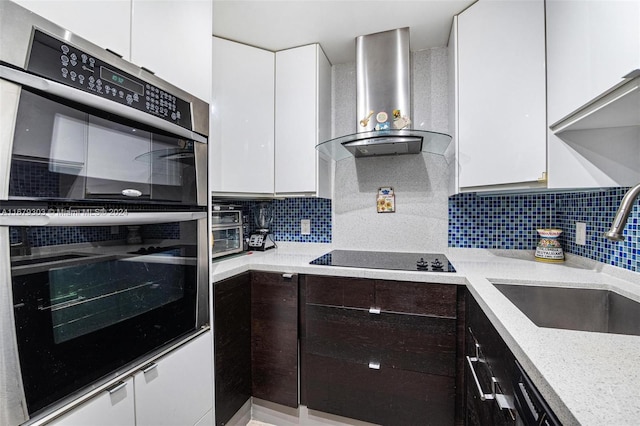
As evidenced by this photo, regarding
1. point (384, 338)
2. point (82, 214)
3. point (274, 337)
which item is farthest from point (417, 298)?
point (82, 214)

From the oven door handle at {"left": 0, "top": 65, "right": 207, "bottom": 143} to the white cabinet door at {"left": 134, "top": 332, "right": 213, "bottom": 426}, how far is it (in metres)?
0.84

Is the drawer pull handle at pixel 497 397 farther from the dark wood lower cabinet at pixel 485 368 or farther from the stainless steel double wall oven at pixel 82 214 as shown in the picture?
the stainless steel double wall oven at pixel 82 214

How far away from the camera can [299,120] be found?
1.91m

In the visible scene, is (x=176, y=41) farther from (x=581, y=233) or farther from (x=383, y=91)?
(x=581, y=233)

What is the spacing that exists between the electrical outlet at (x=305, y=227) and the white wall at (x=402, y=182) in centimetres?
22

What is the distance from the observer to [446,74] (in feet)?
6.45

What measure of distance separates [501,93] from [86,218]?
1764 millimetres

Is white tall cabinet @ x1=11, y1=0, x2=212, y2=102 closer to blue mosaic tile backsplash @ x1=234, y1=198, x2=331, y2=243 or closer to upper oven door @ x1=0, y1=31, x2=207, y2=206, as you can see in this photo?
upper oven door @ x1=0, y1=31, x2=207, y2=206

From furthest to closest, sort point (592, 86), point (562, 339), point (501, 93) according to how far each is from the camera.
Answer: point (501, 93)
point (592, 86)
point (562, 339)

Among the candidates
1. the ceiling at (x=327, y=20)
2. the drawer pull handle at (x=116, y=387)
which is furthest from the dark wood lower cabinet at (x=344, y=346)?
the ceiling at (x=327, y=20)

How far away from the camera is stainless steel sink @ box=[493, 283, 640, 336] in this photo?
3.25 ft

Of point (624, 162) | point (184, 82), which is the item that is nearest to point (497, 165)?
point (624, 162)

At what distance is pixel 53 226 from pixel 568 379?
1198 mm

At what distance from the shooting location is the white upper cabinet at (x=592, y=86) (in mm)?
822
